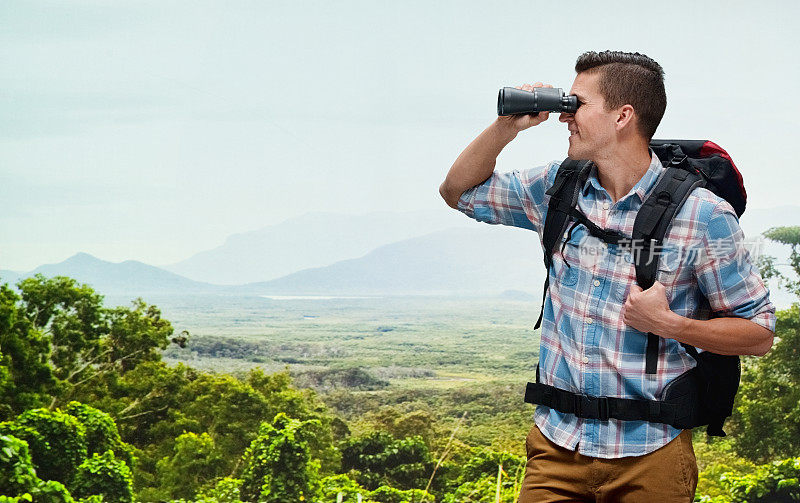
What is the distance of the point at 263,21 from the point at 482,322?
1.76m

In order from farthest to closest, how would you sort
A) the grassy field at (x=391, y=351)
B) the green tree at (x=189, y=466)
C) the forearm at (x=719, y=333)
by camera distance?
the grassy field at (x=391, y=351)
the green tree at (x=189, y=466)
the forearm at (x=719, y=333)

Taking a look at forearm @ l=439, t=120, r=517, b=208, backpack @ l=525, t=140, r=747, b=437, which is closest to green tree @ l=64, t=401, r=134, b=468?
forearm @ l=439, t=120, r=517, b=208

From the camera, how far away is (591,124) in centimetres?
145

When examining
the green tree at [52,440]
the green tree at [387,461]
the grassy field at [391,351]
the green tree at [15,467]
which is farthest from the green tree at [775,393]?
the green tree at [15,467]

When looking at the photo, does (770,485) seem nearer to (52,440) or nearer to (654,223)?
(654,223)

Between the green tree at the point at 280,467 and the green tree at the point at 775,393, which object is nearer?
the green tree at the point at 280,467

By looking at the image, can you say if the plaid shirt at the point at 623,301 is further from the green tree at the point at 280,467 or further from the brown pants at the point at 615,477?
the green tree at the point at 280,467

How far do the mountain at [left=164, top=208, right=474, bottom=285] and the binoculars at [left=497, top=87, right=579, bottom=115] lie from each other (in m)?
2.71

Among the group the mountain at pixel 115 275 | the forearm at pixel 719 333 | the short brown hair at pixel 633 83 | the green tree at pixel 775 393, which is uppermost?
the short brown hair at pixel 633 83

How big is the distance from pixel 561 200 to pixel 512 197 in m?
Answer: 0.11

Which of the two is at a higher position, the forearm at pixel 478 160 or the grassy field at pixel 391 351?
the forearm at pixel 478 160

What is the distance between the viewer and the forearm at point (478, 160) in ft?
5.01

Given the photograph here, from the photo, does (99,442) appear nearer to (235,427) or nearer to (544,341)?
(235,427)

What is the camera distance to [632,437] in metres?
1.40
